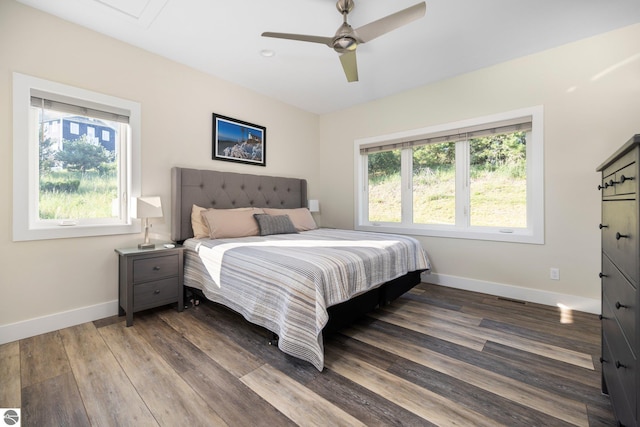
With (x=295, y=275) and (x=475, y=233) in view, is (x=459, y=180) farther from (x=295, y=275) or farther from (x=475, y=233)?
(x=295, y=275)

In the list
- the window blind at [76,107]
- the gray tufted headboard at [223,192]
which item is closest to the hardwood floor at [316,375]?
the gray tufted headboard at [223,192]

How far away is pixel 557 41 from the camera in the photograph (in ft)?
8.44

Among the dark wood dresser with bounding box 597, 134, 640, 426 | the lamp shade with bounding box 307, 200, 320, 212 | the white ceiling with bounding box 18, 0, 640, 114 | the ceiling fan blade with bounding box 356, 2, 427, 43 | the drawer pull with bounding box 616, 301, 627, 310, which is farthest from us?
the lamp shade with bounding box 307, 200, 320, 212

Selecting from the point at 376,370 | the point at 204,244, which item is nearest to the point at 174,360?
the point at 204,244

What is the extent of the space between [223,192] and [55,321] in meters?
1.83

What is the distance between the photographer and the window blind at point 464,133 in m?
2.89

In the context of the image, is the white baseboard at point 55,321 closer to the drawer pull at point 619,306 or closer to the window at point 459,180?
the window at point 459,180

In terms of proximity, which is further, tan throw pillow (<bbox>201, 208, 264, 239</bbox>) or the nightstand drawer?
tan throw pillow (<bbox>201, 208, 264, 239</bbox>)

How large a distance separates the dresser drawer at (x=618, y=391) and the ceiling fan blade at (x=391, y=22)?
2.05 meters

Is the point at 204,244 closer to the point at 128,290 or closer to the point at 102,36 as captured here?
the point at 128,290

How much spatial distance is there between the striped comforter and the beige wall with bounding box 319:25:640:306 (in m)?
1.04

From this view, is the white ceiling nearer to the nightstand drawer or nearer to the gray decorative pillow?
the gray decorative pillow

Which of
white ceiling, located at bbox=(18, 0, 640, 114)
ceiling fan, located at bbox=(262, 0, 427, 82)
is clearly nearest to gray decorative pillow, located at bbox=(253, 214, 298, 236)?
white ceiling, located at bbox=(18, 0, 640, 114)

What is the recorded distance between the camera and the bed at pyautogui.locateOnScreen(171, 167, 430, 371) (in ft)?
5.43
